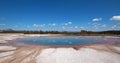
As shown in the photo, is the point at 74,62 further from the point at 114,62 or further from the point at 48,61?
the point at 114,62

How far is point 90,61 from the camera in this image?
8016mm

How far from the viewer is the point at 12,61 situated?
7867 mm

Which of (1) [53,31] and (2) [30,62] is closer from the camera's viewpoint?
(2) [30,62]

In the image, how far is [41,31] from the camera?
2667 inches

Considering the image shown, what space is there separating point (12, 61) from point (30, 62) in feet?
3.90

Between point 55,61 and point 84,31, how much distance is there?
197 feet

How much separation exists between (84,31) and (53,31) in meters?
16.9

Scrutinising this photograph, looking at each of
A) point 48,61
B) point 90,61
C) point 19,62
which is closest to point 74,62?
point 90,61

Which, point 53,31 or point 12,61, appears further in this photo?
point 53,31

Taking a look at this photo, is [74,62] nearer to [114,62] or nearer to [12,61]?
[114,62]

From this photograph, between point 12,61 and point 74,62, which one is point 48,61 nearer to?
point 74,62

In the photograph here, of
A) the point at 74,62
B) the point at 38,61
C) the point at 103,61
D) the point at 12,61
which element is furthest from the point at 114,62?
the point at 12,61

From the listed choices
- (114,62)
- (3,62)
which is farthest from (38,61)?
(114,62)

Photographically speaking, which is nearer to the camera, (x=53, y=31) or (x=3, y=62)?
(x=3, y=62)
